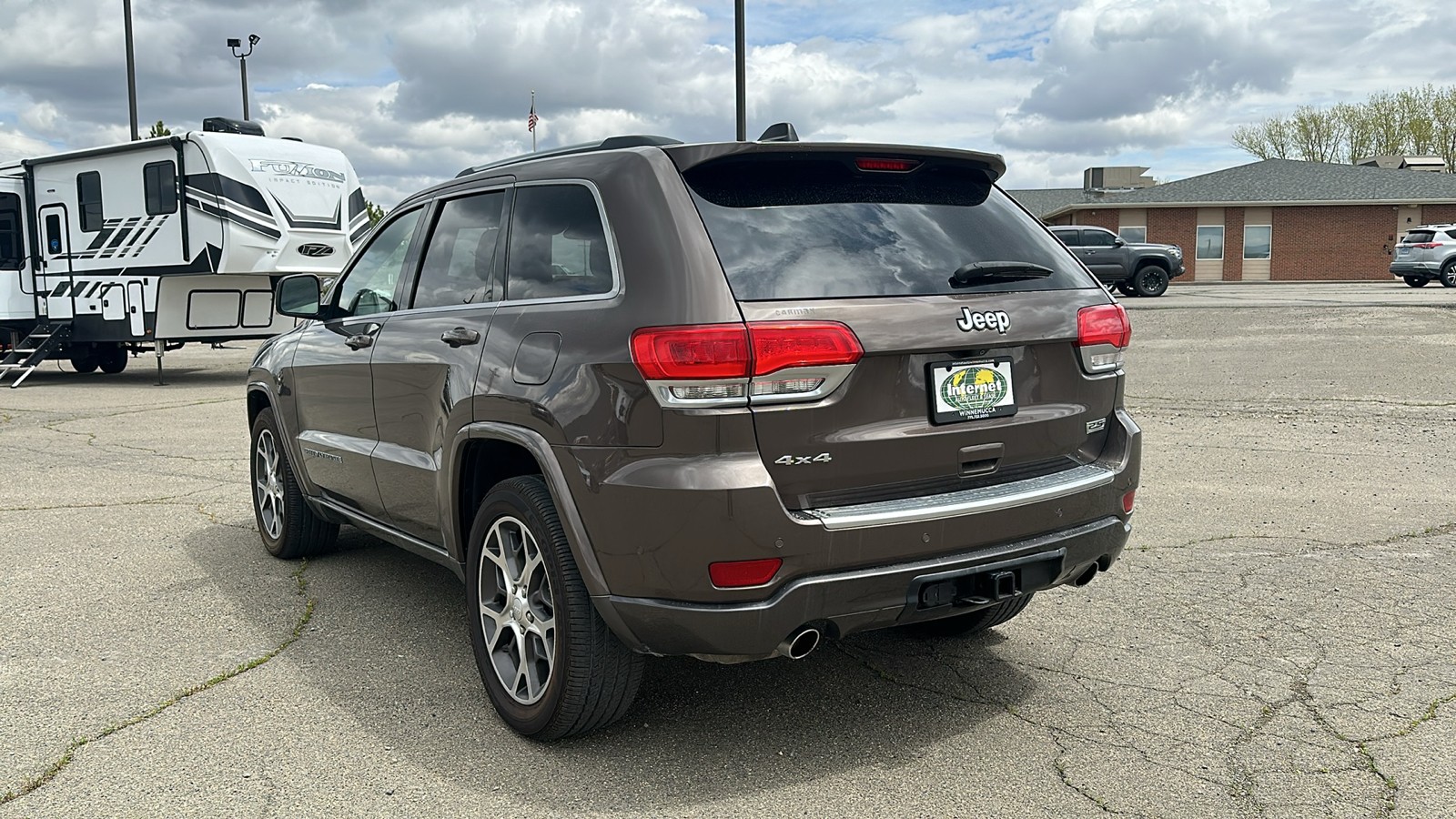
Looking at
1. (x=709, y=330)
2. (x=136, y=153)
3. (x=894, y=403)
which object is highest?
(x=136, y=153)

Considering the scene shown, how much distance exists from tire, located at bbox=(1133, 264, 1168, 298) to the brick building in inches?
610

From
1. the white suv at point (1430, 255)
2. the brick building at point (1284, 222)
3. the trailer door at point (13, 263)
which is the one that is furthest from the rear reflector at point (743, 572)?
the brick building at point (1284, 222)

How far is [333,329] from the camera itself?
5.21 meters

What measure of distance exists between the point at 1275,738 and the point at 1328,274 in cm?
4413

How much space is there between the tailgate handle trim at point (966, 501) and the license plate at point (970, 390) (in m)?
0.22

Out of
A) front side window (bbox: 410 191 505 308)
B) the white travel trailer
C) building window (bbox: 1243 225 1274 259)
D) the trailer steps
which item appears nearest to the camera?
front side window (bbox: 410 191 505 308)

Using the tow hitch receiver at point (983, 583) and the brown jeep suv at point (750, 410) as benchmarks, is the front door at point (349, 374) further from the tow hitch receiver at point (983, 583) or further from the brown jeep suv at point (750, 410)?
the tow hitch receiver at point (983, 583)

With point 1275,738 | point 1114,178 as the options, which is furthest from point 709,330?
point 1114,178

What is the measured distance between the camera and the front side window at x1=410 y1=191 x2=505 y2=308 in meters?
4.17

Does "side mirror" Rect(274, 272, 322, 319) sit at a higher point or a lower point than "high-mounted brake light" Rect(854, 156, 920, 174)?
lower

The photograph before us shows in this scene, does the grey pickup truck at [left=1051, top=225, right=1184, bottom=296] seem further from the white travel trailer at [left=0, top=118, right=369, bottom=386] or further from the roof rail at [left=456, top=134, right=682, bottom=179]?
the roof rail at [left=456, top=134, right=682, bottom=179]

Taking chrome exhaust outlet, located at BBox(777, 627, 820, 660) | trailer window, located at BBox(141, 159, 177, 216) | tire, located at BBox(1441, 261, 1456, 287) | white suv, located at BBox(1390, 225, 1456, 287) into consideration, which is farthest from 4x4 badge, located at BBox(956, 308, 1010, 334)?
tire, located at BBox(1441, 261, 1456, 287)

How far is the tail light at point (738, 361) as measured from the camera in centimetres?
311

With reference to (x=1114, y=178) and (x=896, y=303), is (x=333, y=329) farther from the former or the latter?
(x=1114, y=178)
